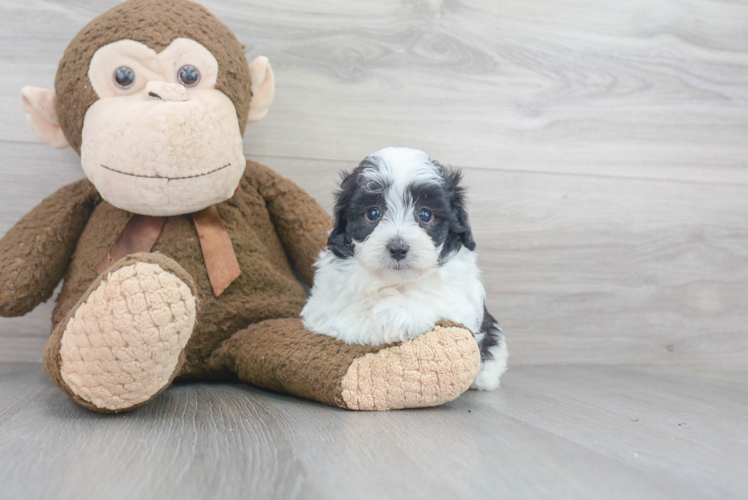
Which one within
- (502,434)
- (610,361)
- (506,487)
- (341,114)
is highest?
(341,114)

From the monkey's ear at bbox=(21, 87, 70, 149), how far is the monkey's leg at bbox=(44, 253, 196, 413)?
0.67 m

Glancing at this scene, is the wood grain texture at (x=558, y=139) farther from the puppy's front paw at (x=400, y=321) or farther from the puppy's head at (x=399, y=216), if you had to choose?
the puppy's front paw at (x=400, y=321)

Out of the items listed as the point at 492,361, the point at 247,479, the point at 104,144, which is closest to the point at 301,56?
the point at 104,144

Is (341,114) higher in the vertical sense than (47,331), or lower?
higher

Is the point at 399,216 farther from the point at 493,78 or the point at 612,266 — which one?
the point at 612,266

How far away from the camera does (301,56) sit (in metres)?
1.95

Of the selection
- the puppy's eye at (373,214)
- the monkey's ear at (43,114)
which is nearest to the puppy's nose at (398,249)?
the puppy's eye at (373,214)

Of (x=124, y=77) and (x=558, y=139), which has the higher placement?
(x=124, y=77)

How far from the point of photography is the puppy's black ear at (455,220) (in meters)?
1.42

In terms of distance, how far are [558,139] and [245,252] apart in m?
1.20

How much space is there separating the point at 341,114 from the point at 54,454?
1.36 metres

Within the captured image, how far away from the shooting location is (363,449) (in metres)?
0.99

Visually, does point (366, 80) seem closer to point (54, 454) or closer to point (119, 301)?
point (119, 301)

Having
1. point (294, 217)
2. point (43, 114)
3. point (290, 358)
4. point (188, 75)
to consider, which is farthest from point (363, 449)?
point (43, 114)
